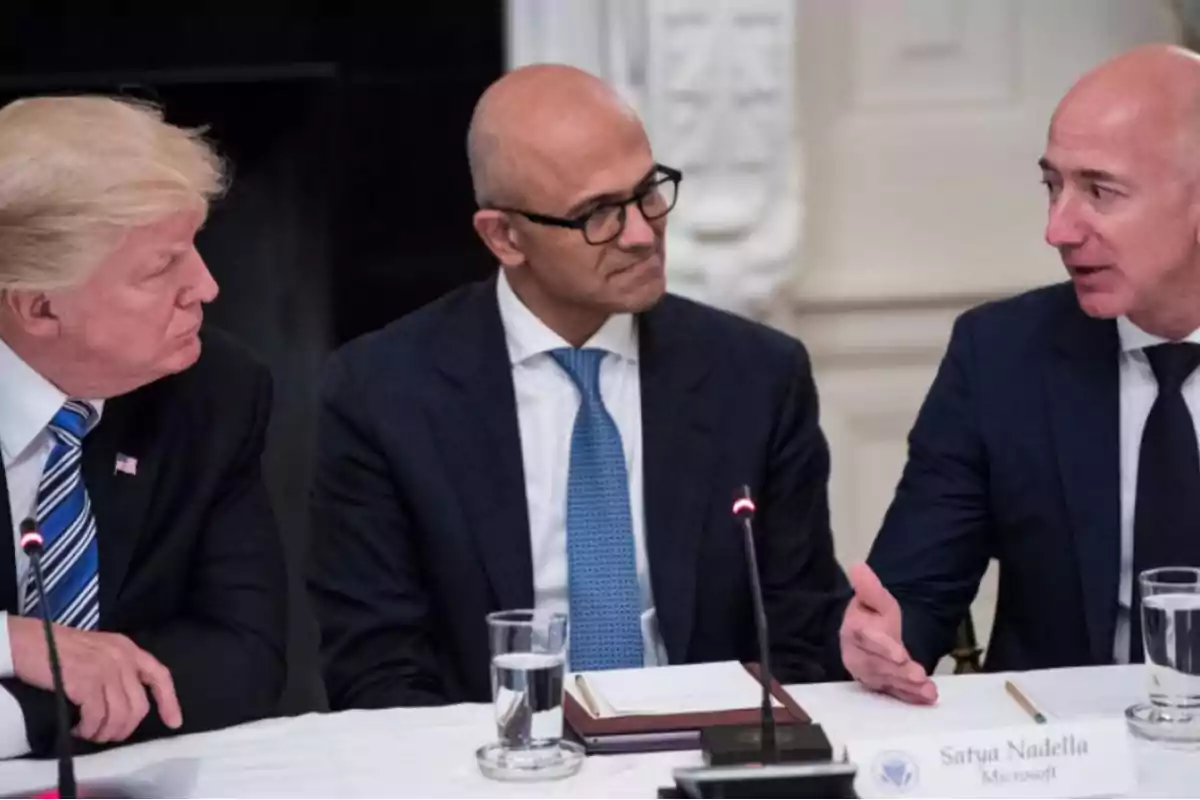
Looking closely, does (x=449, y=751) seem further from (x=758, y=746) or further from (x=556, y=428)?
(x=556, y=428)

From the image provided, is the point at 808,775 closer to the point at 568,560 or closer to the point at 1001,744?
the point at 1001,744

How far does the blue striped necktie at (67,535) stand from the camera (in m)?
1.67

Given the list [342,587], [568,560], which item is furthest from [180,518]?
[568,560]

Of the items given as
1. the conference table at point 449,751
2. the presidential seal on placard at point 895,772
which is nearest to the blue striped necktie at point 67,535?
the conference table at point 449,751

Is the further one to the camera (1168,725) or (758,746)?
(1168,725)

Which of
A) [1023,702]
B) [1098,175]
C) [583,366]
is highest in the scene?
[1098,175]

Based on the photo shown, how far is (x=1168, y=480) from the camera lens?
189 centimetres

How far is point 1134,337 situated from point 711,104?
1122 mm

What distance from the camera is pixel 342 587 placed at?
6.59 feet

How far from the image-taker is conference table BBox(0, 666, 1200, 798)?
1.37 metres

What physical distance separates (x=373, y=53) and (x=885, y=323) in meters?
1.05

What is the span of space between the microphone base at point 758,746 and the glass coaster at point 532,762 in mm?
131

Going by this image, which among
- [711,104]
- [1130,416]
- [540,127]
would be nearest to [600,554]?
[540,127]

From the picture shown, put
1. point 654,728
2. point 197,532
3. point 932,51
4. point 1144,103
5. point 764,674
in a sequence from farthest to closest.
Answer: point 932,51, point 1144,103, point 197,532, point 654,728, point 764,674
